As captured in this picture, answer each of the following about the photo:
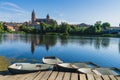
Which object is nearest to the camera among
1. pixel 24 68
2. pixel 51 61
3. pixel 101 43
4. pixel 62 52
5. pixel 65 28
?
pixel 24 68

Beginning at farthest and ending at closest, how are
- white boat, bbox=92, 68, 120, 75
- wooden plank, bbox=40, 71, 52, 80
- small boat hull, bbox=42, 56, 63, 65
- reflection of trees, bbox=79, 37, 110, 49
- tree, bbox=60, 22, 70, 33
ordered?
tree, bbox=60, 22, 70, 33, reflection of trees, bbox=79, 37, 110, 49, small boat hull, bbox=42, 56, 63, 65, white boat, bbox=92, 68, 120, 75, wooden plank, bbox=40, 71, 52, 80

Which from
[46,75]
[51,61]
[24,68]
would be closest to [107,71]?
[46,75]

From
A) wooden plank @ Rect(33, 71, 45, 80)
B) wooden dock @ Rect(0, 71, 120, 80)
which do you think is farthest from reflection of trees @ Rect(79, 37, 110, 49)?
wooden plank @ Rect(33, 71, 45, 80)

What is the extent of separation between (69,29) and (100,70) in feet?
427

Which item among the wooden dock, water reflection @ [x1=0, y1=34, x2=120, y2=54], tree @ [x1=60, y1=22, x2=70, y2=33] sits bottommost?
water reflection @ [x1=0, y1=34, x2=120, y2=54]

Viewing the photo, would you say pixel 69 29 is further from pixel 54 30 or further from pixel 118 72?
pixel 118 72

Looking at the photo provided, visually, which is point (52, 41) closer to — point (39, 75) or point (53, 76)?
point (39, 75)

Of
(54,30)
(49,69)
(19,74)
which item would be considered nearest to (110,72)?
(49,69)

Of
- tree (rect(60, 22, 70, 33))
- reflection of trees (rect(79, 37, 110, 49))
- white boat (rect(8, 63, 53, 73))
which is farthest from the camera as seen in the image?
tree (rect(60, 22, 70, 33))

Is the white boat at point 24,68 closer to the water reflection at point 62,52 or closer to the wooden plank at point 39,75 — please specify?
the wooden plank at point 39,75

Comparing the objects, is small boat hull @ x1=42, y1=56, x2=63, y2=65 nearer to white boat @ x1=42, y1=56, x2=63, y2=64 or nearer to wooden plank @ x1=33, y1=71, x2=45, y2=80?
white boat @ x1=42, y1=56, x2=63, y2=64

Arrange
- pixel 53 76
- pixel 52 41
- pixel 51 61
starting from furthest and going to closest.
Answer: pixel 52 41
pixel 51 61
pixel 53 76

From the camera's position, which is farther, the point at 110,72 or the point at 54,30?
the point at 54,30

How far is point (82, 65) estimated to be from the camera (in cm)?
1878
